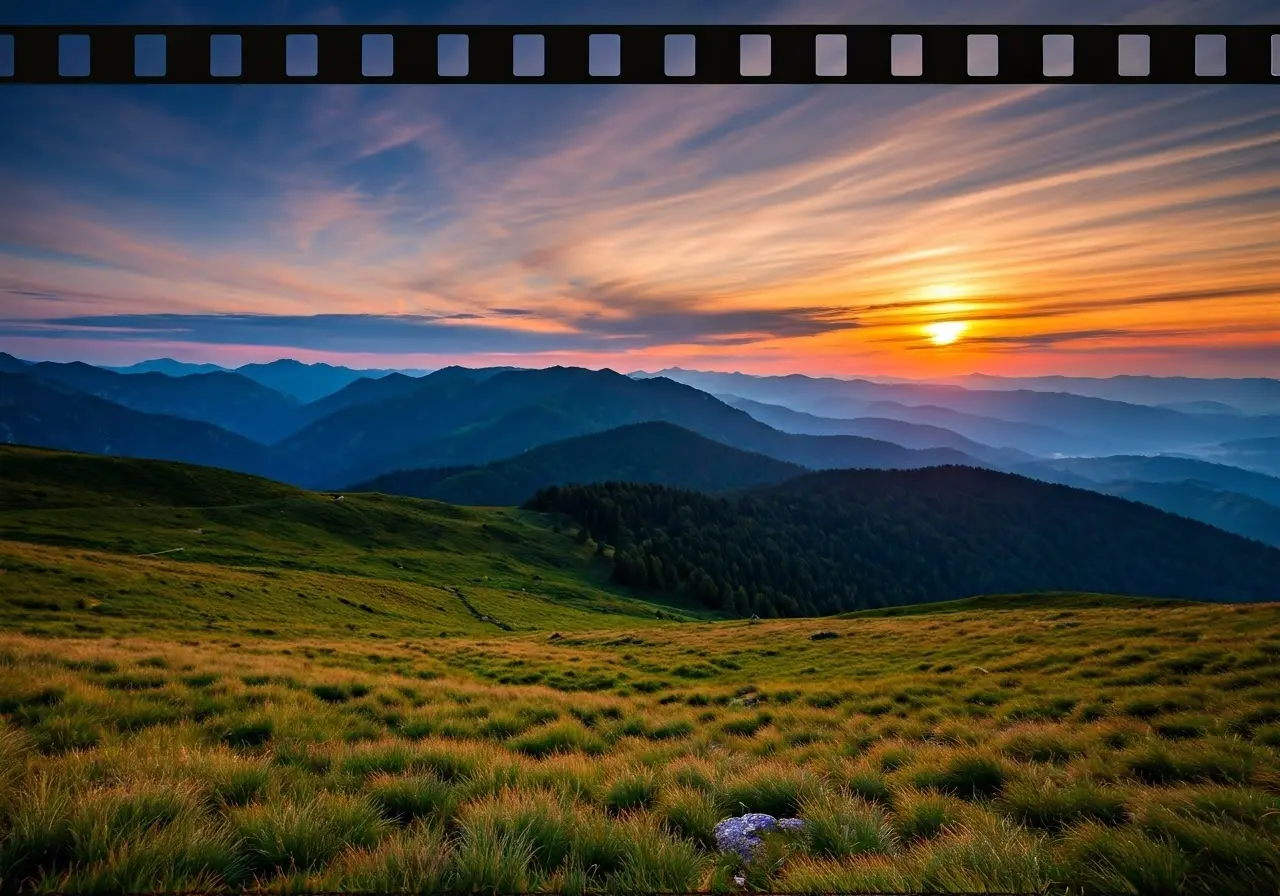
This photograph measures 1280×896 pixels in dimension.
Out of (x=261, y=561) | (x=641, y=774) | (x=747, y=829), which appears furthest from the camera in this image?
(x=261, y=561)

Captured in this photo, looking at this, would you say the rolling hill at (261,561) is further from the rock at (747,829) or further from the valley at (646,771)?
the rock at (747,829)

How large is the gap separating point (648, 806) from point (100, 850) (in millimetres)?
5061

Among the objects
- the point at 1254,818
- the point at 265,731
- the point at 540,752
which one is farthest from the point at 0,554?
the point at 1254,818

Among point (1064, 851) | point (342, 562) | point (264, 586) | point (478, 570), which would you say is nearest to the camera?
point (1064, 851)

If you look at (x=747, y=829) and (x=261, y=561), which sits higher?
(x=747, y=829)

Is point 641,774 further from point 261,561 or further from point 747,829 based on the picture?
point 261,561

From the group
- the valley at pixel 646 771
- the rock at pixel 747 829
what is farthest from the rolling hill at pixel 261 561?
the rock at pixel 747 829

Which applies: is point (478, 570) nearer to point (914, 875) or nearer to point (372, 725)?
point (372, 725)

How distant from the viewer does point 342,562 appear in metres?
78.8

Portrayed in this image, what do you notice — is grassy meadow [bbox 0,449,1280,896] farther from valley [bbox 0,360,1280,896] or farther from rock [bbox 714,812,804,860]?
rock [bbox 714,812,804,860]

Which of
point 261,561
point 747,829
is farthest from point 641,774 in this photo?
point 261,561

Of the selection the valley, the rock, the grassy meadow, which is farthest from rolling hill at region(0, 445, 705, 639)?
the rock

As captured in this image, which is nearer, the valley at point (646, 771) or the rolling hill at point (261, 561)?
the valley at point (646, 771)

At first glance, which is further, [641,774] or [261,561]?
[261,561]
